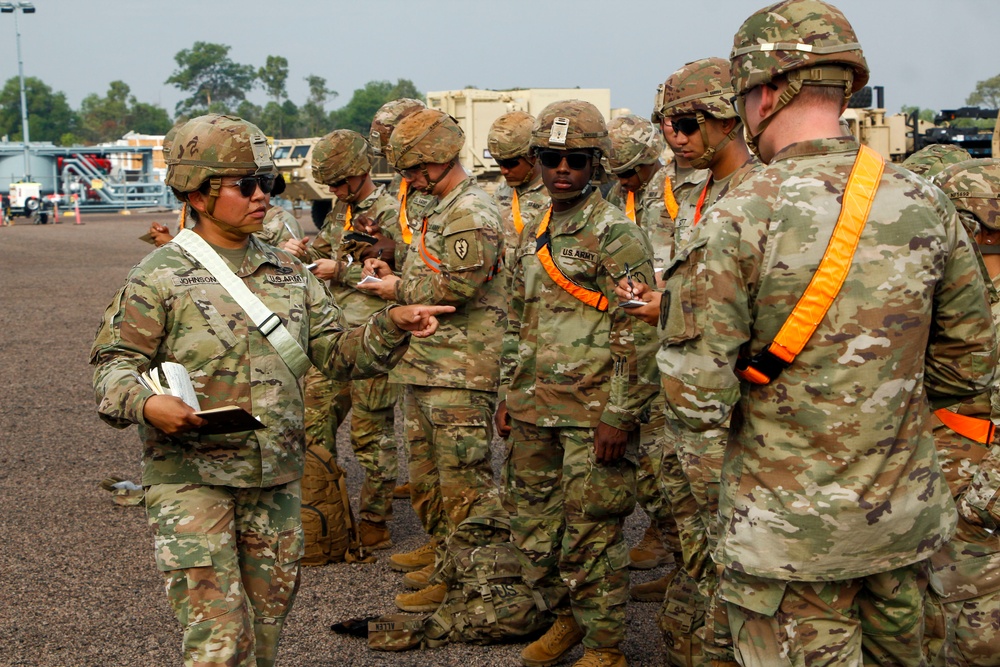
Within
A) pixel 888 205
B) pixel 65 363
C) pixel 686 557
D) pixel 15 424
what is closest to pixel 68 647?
pixel 686 557

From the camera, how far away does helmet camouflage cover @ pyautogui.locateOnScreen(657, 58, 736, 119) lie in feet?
17.1

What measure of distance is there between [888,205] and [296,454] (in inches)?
91.9

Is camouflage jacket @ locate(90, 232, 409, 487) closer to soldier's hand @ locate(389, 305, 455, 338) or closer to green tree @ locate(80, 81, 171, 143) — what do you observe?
soldier's hand @ locate(389, 305, 455, 338)

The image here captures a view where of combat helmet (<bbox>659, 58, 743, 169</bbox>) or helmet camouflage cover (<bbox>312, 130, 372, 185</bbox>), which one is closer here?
combat helmet (<bbox>659, 58, 743, 169</bbox>)

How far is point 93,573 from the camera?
6688mm

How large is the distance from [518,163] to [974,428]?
508cm

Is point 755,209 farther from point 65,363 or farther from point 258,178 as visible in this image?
point 65,363

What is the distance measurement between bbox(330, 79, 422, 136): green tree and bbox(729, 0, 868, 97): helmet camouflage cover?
9703cm

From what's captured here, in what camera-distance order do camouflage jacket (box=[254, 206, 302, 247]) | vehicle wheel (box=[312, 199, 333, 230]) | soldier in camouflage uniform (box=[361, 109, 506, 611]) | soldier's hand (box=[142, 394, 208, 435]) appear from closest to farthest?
soldier's hand (box=[142, 394, 208, 435]) < soldier in camouflage uniform (box=[361, 109, 506, 611]) < camouflage jacket (box=[254, 206, 302, 247]) < vehicle wheel (box=[312, 199, 333, 230])

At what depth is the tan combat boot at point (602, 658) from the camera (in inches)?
204

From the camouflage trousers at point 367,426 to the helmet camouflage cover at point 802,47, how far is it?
459cm

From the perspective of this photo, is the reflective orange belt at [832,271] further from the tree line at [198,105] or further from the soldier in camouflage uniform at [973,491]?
the tree line at [198,105]

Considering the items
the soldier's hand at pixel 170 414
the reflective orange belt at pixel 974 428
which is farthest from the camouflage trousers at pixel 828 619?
the soldier's hand at pixel 170 414

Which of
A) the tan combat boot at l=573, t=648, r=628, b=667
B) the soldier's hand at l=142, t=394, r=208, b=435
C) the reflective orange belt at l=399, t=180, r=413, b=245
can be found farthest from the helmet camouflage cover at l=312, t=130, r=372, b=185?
the soldier's hand at l=142, t=394, r=208, b=435
